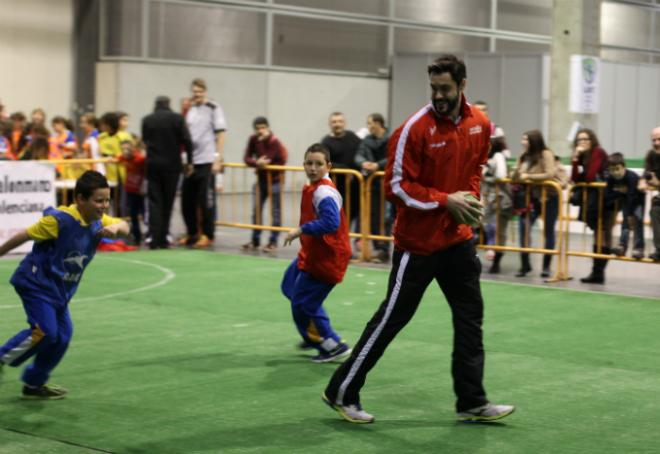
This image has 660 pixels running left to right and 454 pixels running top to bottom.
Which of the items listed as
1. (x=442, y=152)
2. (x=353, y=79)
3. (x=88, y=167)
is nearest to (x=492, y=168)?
(x=88, y=167)

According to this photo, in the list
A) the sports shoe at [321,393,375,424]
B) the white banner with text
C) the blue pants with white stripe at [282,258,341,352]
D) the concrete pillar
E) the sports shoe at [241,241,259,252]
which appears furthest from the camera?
the concrete pillar

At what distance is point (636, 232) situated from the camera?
13.9 meters

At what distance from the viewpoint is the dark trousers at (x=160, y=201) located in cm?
1670

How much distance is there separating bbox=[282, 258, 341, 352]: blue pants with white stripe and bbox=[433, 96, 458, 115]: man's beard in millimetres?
2472

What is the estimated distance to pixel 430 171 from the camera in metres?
6.90

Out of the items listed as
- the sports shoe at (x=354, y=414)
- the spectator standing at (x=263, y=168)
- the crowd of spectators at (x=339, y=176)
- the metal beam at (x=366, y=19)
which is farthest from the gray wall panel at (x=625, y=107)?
the sports shoe at (x=354, y=414)

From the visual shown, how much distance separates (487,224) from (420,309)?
12.3 ft

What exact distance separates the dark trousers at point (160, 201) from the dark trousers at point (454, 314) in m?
9.90

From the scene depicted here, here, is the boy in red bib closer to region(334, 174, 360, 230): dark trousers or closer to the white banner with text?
region(334, 174, 360, 230): dark trousers

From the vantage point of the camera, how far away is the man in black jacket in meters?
16.6

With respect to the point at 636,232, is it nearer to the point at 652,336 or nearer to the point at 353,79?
the point at 652,336

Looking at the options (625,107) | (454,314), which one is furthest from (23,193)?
(625,107)

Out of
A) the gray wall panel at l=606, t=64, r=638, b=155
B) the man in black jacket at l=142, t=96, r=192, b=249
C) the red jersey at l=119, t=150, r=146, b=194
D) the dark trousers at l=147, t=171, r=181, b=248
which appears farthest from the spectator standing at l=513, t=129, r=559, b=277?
the gray wall panel at l=606, t=64, r=638, b=155

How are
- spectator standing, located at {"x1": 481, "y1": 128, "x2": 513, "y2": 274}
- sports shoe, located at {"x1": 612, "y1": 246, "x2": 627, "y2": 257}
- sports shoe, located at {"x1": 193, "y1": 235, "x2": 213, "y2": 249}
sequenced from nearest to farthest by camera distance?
sports shoe, located at {"x1": 612, "y1": 246, "x2": 627, "y2": 257} < spectator standing, located at {"x1": 481, "y1": 128, "x2": 513, "y2": 274} < sports shoe, located at {"x1": 193, "y1": 235, "x2": 213, "y2": 249}
